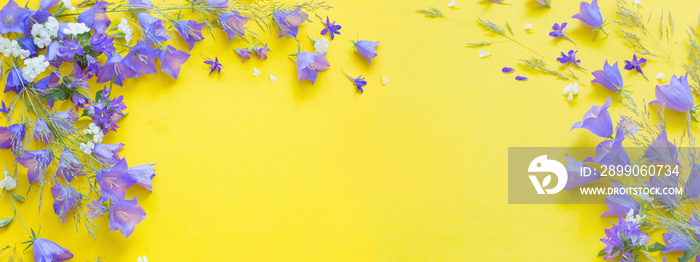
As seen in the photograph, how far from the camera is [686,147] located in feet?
4.77

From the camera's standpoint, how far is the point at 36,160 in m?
1.33

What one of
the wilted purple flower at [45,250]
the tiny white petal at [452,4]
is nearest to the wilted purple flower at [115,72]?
the wilted purple flower at [45,250]

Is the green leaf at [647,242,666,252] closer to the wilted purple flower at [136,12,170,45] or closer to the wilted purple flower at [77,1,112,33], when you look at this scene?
the wilted purple flower at [136,12,170,45]

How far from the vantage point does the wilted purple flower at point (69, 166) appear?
1315 millimetres

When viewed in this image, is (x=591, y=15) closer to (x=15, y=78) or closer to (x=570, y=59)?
(x=570, y=59)

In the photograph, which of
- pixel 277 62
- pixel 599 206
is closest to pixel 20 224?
pixel 277 62

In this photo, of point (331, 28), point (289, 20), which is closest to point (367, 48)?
point (331, 28)

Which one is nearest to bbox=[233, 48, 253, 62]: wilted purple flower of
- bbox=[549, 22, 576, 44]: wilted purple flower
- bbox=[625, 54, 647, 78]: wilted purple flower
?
bbox=[549, 22, 576, 44]: wilted purple flower

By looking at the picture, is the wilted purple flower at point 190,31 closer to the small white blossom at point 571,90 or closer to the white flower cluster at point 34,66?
the white flower cluster at point 34,66

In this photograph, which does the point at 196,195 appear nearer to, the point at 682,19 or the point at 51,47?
the point at 51,47

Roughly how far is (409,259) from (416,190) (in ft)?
0.67

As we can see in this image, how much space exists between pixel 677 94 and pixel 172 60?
153 cm

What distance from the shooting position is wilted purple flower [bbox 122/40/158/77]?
4.66ft

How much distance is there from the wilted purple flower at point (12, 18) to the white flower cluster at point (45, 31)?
2.6 inches
